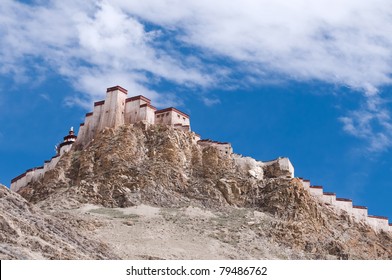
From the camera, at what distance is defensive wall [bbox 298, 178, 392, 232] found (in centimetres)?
7688

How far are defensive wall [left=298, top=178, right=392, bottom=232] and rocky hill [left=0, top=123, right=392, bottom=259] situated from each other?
1026 millimetres

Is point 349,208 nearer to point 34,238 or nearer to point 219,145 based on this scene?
point 219,145

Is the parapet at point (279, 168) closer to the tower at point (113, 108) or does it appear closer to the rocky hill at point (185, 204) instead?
the rocky hill at point (185, 204)

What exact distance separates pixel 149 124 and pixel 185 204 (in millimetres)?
11135

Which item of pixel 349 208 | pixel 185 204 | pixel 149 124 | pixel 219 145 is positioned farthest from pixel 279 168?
pixel 149 124

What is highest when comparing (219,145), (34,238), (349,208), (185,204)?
(219,145)

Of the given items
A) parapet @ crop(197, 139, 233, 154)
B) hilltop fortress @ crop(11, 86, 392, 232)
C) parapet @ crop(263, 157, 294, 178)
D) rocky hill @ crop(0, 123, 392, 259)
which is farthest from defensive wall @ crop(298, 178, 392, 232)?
parapet @ crop(197, 139, 233, 154)

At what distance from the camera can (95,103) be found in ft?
263

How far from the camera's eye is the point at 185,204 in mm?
69875

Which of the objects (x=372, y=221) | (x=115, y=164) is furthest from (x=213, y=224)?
(x=372, y=221)

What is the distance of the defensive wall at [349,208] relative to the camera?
252 ft

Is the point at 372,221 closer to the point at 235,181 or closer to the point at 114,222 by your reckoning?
the point at 235,181

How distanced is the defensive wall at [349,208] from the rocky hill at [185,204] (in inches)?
40.4

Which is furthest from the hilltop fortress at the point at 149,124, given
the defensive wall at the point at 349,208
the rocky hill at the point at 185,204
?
the rocky hill at the point at 185,204
